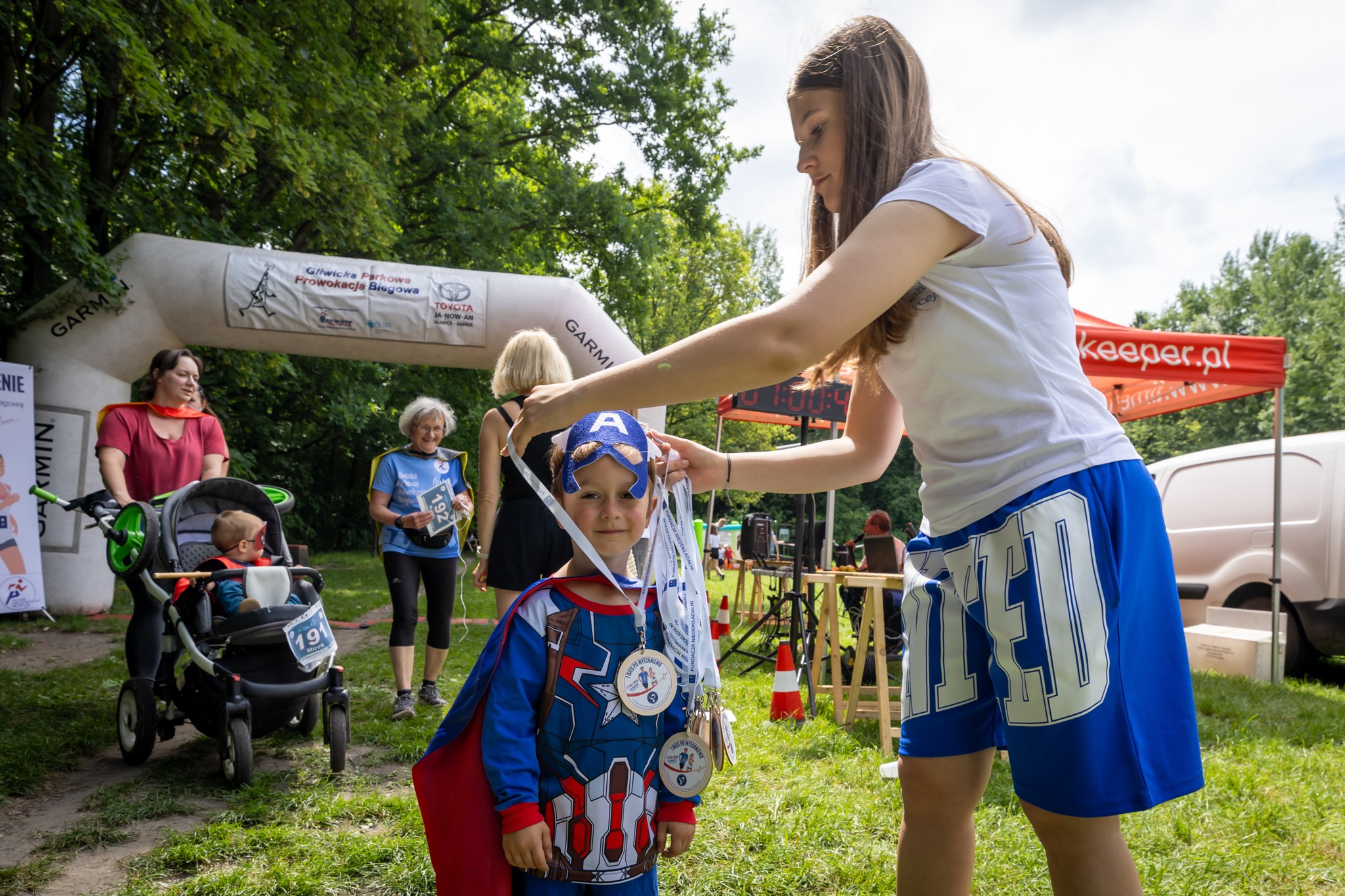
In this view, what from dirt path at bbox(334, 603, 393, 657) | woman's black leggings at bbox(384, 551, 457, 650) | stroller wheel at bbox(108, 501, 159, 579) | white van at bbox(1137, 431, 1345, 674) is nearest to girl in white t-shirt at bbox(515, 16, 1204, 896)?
stroller wheel at bbox(108, 501, 159, 579)

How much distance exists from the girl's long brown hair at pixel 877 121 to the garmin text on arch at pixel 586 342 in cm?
716

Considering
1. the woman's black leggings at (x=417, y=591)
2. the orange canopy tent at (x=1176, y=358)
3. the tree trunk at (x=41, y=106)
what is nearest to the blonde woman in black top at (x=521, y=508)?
the woman's black leggings at (x=417, y=591)

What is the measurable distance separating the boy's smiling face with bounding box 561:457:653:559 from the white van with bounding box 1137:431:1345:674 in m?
7.21

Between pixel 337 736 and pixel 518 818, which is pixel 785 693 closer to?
pixel 337 736

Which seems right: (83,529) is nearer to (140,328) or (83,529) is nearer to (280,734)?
(140,328)

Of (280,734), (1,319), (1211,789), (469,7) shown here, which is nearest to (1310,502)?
(1211,789)

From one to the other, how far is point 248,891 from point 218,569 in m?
1.65

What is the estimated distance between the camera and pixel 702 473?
1.86 meters

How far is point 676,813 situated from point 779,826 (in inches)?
71.8

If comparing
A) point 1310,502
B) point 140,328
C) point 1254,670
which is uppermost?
point 140,328

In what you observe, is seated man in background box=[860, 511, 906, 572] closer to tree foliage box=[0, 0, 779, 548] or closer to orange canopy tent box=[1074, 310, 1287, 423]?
orange canopy tent box=[1074, 310, 1287, 423]

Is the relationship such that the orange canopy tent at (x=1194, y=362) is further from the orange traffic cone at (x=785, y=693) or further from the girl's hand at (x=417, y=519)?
the girl's hand at (x=417, y=519)

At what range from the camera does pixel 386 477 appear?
4.79 meters

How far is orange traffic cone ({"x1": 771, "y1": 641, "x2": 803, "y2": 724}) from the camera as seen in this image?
5270 mm
